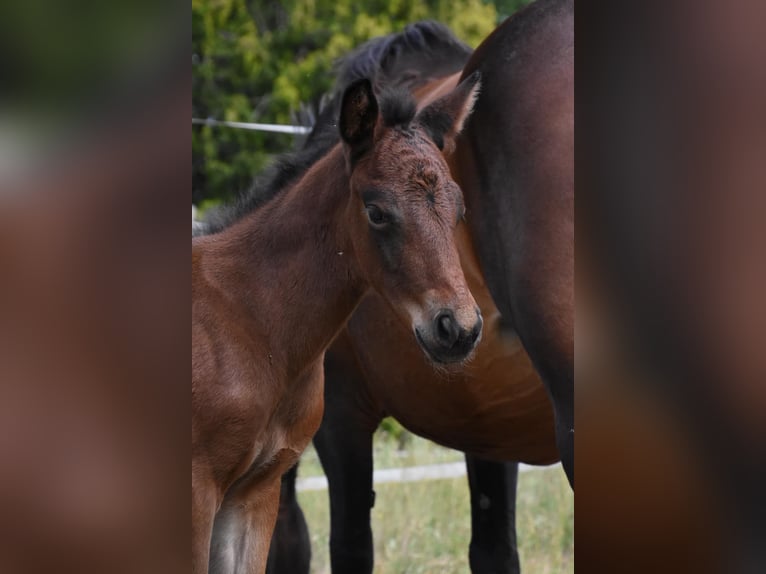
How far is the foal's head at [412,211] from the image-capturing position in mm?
2322

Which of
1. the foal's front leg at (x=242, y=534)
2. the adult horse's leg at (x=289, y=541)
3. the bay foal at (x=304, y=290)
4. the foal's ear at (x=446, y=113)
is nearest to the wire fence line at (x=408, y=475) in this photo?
the adult horse's leg at (x=289, y=541)

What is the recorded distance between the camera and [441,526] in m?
5.32

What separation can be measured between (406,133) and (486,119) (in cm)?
37

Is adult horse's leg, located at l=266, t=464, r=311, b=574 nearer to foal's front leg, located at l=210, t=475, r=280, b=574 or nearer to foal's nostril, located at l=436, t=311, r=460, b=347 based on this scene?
foal's front leg, located at l=210, t=475, r=280, b=574

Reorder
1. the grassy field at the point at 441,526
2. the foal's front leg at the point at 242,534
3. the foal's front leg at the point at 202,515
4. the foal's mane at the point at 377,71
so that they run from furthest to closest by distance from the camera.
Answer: the grassy field at the point at 441,526, the foal's mane at the point at 377,71, the foal's front leg at the point at 242,534, the foal's front leg at the point at 202,515

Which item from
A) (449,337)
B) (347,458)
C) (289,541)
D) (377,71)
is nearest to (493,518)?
(347,458)

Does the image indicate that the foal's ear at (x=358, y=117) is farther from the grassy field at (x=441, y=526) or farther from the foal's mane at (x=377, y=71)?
the grassy field at (x=441, y=526)

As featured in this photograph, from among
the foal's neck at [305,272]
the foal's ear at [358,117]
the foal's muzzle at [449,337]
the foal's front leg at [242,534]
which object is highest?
the foal's ear at [358,117]

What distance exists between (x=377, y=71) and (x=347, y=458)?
4.86 ft

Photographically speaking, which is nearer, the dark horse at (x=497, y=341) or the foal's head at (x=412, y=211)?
the foal's head at (x=412, y=211)

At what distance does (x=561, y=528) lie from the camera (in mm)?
5277

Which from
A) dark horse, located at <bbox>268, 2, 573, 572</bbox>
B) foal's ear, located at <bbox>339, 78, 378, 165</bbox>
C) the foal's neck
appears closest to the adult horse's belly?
dark horse, located at <bbox>268, 2, 573, 572</bbox>

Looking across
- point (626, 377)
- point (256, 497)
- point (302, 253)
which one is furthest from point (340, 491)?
point (626, 377)

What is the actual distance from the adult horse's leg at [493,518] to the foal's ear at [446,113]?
1986mm
